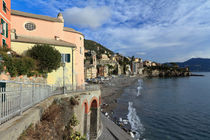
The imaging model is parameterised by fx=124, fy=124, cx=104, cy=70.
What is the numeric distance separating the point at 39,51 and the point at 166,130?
26077 mm

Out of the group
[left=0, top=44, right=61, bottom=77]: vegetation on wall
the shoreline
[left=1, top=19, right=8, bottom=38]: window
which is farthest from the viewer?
the shoreline

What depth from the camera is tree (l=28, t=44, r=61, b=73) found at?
47.7ft

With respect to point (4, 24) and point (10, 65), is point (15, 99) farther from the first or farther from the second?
point (4, 24)

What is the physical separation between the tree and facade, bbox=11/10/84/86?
1290 millimetres

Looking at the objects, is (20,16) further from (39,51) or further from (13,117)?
(13,117)

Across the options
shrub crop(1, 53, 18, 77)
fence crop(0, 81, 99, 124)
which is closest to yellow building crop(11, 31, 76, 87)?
shrub crop(1, 53, 18, 77)

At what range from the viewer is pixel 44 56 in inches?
572

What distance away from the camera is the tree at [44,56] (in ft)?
47.7

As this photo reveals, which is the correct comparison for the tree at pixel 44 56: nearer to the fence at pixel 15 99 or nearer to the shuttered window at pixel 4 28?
the shuttered window at pixel 4 28

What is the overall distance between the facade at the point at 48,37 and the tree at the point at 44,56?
4.23 feet

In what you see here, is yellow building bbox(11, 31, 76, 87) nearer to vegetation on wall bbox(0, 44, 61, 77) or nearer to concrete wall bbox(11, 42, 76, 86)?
concrete wall bbox(11, 42, 76, 86)

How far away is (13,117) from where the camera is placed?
4945mm

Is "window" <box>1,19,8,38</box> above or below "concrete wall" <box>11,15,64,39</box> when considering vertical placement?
below

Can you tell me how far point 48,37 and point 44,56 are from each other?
6.83 meters
